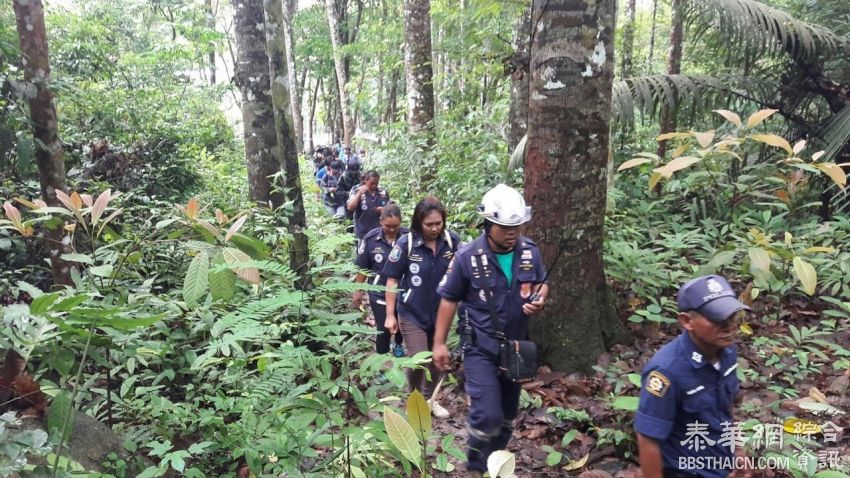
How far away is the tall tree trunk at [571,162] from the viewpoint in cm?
400

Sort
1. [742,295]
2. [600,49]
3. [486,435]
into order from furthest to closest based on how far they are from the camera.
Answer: [742,295] → [600,49] → [486,435]

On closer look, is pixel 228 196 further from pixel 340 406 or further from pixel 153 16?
pixel 153 16

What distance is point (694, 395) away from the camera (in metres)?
2.26

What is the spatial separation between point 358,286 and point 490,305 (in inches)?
45.4

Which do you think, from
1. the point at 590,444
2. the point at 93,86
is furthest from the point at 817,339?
the point at 93,86

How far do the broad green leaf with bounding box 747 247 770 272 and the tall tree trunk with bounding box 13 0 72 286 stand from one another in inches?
213

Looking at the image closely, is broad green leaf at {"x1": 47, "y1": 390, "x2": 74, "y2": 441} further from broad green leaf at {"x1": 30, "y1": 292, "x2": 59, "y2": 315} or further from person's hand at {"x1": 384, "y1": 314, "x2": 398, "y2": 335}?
person's hand at {"x1": 384, "y1": 314, "x2": 398, "y2": 335}

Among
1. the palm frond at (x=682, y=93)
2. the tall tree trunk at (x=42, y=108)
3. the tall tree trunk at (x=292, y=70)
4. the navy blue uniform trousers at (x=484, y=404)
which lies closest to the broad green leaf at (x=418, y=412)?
the navy blue uniform trousers at (x=484, y=404)

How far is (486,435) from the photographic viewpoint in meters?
3.15

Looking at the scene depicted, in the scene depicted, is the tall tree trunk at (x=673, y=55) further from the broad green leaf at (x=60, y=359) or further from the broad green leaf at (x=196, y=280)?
the broad green leaf at (x=60, y=359)

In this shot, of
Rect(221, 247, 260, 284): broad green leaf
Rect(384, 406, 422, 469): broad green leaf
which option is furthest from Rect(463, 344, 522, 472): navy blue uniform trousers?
Rect(221, 247, 260, 284): broad green leaf

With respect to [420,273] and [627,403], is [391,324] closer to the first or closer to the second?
[420,273]

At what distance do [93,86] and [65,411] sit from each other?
1040cm

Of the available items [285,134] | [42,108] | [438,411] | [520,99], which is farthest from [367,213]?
[42,108]
